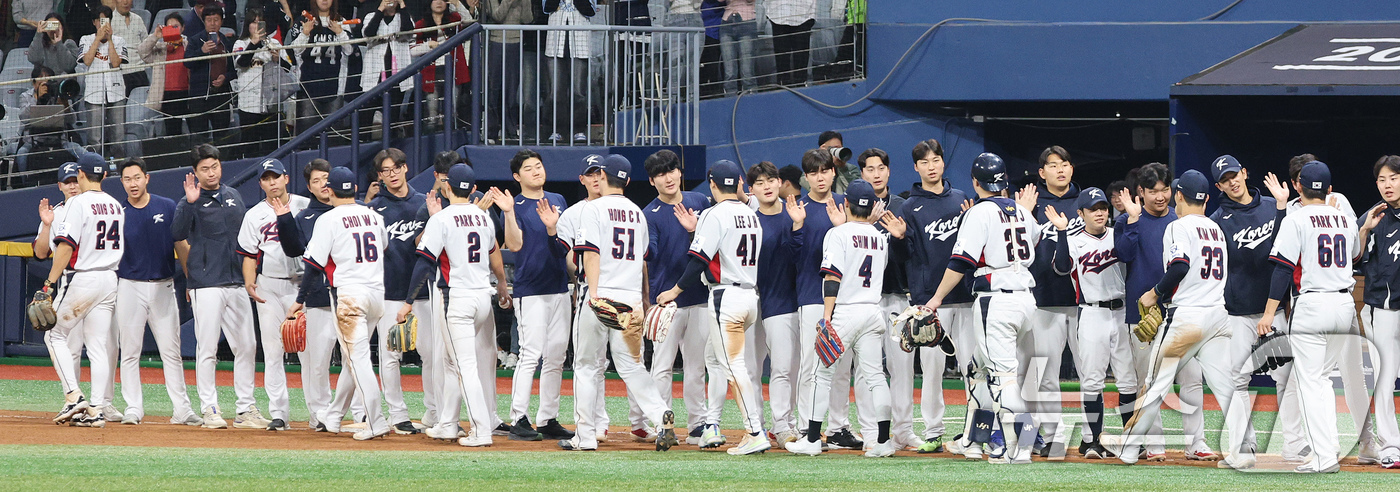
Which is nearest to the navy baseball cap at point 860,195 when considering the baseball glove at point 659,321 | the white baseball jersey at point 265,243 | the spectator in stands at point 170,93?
the baseball glove at point 659,321

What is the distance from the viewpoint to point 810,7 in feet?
51.2

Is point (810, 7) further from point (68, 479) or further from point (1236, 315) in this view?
point (68, 479)

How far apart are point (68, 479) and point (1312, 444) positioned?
6.53 metres

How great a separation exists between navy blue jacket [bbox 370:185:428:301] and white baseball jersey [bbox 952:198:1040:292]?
3.76 m

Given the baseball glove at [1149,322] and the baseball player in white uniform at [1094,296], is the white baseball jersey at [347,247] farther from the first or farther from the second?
the baseball glove at [1149,322]

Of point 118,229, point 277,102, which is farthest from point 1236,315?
point 277,102

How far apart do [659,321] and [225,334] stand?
3437 millimetres

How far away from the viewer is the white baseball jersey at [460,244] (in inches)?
345

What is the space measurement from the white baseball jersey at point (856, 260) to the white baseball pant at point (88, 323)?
16.9 ft

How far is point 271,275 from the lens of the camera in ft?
33.4

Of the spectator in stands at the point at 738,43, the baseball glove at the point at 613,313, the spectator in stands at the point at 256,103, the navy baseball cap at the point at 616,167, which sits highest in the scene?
the spectator in stands at the point at 738,43

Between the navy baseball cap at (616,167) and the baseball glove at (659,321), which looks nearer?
the baseball glove at (659,321)

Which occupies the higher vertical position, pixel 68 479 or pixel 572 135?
pixel 572 135

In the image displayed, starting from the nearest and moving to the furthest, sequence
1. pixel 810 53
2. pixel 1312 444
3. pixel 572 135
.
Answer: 1. pixel 1312 444
2. pixel 572 135
3. pixel 810 53
